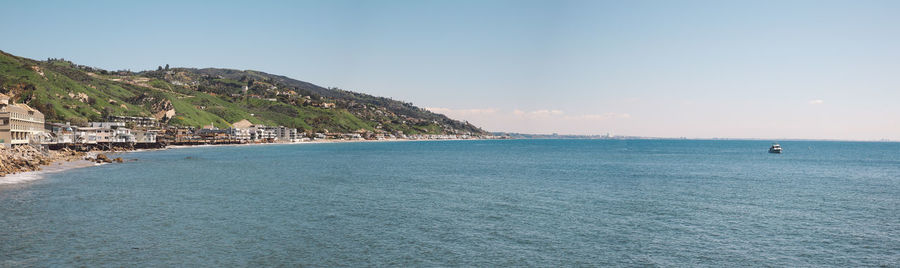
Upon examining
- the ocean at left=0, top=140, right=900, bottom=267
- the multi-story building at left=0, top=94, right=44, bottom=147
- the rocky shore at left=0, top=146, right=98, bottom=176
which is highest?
the multi-story building at left=0, top=94, right=44, bottom=147

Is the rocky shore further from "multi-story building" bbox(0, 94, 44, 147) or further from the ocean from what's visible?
the ocean

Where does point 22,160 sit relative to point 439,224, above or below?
above

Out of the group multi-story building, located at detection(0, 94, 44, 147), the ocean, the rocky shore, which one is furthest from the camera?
multi-story building, located at detection(0, 94, 44, 147)

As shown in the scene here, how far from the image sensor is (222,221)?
3641 cm

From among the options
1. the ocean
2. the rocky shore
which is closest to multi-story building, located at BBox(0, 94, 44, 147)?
the rocky shore

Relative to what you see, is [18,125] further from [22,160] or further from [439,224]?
[439,224]

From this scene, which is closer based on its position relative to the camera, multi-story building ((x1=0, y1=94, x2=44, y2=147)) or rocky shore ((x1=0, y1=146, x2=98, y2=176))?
rocky shore ((x1=0, y1=146, x2=98, y2=176))

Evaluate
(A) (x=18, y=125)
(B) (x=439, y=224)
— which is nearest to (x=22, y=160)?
(A) (x=18, y=125)

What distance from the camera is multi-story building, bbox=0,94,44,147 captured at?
97688 mm

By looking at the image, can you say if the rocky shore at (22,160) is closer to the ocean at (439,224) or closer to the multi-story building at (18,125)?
the multi-story building at (18,125)

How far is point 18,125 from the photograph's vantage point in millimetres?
107250

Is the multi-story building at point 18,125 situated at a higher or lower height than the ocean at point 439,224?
higher

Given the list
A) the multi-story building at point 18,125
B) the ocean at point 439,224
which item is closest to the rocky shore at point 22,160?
the multi-story building at point 18,125

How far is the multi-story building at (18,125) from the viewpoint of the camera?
3846 inches
